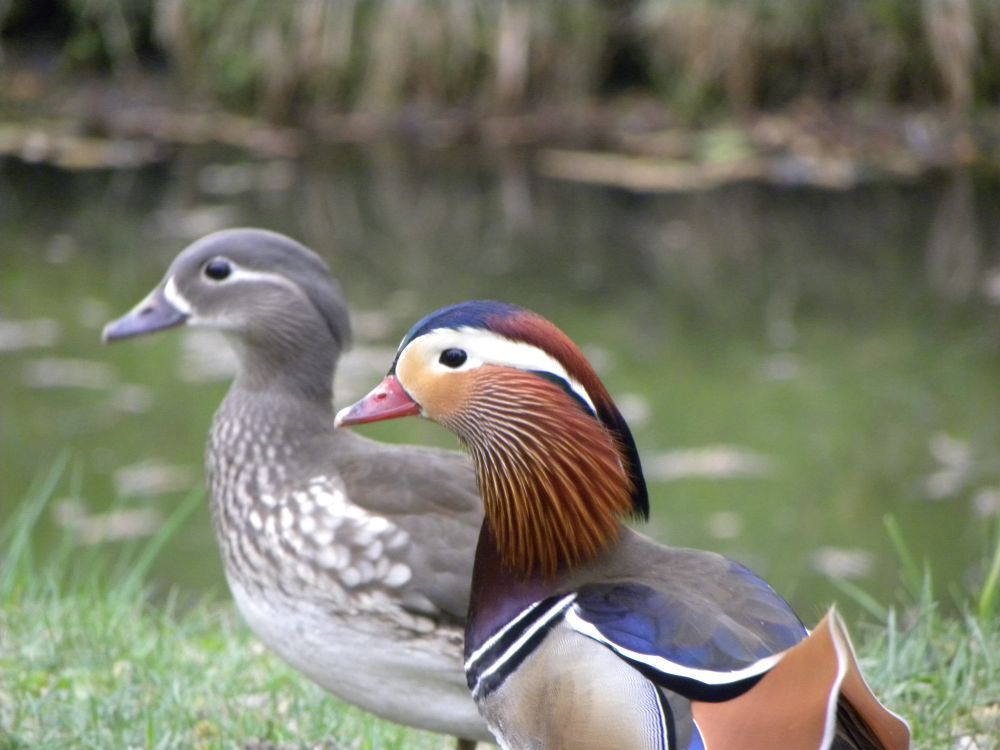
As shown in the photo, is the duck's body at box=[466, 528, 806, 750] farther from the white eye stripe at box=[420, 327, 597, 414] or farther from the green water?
the green water

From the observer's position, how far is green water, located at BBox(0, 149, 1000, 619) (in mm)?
6555

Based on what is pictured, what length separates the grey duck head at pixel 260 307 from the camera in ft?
12.6

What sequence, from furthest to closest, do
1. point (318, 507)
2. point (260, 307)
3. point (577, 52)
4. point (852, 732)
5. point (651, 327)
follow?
point (577, 52) < point (651, 327) < point (260, 307) < point (318, 507) < point (852, 732)

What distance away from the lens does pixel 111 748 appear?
2969 mm

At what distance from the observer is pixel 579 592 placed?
8.26 feet

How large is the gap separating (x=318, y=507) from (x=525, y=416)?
96 cm

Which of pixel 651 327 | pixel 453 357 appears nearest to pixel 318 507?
pixel 453 357

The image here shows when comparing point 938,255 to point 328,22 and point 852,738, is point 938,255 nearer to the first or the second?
point 328,22

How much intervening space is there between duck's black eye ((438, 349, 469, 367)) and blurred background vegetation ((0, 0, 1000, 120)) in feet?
30.5

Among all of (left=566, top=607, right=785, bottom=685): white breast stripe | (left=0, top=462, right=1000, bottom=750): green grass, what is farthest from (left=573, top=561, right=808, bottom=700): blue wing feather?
(left=0, top=462, right=1000, bottom=750): green grass

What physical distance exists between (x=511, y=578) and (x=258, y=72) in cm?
1007

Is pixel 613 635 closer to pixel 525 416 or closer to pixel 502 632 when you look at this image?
pixel 502 632

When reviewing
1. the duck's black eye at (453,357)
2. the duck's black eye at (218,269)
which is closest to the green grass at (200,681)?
the duck's black eye at (218,269)

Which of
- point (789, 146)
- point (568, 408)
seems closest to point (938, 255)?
point (789, 146)
